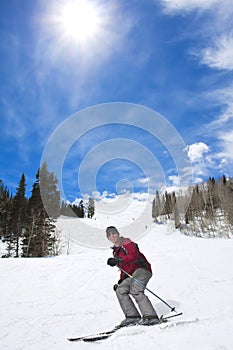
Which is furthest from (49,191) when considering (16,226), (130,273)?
(130,273)

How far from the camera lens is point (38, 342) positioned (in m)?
3.85

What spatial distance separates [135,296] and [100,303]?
8.14 ft

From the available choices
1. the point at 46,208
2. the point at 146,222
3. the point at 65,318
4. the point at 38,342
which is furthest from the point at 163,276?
the point at 146,222

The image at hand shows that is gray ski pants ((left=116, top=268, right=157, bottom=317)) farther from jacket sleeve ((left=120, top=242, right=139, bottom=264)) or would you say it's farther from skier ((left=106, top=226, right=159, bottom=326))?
jacket sleeve ((left=120, top=242, right=139, bottom=264))

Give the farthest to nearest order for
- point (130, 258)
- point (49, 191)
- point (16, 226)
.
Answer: point (16, 226)
point (49, 191)
point (130, 258)

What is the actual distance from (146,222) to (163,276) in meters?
67.1

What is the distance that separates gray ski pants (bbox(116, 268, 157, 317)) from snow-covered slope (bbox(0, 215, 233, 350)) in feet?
1.16

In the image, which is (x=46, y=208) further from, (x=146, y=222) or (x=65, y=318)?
(x=146, y=222)

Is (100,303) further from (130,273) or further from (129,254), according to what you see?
(129,254)

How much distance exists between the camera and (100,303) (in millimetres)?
6336

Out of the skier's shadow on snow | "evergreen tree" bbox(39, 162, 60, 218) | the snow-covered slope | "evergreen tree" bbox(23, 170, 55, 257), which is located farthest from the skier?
"evergreen tree" bbox(39, 162, 60, 218)

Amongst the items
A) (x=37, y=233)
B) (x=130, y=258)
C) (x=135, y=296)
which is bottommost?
(x=135, y=296)

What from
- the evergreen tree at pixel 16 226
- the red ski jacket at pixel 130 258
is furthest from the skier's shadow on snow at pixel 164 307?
the evergreen tree at pixel 16 226

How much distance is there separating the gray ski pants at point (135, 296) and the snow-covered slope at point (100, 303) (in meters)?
0.35
